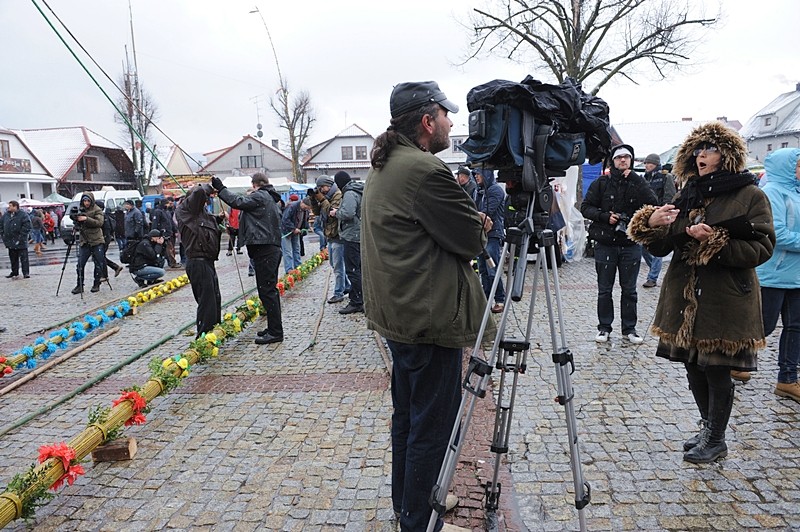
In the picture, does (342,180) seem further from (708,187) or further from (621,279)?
(708,187)

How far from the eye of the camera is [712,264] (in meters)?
3.19

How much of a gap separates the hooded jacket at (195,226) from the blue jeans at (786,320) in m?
5.49

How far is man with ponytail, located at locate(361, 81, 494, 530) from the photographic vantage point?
2.30 metres

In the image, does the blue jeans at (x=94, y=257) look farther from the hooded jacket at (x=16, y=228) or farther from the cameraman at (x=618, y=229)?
the cameraman at (x=618, y=229)

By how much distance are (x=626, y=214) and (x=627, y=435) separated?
8.98 feet

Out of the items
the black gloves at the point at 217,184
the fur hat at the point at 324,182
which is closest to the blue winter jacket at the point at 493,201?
the fur hat at the point at 324,182

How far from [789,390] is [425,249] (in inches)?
147

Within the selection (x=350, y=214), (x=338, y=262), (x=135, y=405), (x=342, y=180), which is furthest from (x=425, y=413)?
(x=338, y=262)

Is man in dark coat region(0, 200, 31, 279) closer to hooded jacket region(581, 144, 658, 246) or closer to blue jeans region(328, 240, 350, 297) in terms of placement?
blue jeans region(328, 240, 350, 297)

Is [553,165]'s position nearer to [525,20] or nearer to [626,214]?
[626,214]

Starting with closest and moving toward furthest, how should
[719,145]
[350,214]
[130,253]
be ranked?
1. [719,145]
2. [350,214]
3. [130,253]

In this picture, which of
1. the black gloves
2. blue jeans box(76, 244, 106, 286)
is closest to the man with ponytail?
the black gloves

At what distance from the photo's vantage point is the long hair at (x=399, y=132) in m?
2.45

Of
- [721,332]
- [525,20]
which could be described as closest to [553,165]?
[721,332]
